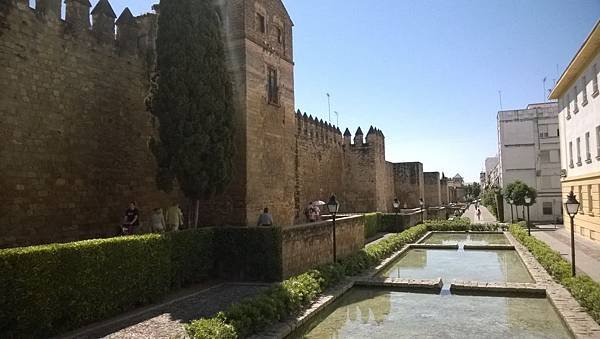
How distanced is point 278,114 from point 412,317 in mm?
8499

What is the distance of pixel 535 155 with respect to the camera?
37.4m

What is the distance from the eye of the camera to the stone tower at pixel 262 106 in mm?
13605

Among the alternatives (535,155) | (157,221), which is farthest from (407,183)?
(157,221)

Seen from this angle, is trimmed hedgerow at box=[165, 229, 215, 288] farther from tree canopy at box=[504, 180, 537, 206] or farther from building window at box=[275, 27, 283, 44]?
tree canopy at box=[504, 180, 537, 206]

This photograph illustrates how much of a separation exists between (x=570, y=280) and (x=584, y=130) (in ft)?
40.3

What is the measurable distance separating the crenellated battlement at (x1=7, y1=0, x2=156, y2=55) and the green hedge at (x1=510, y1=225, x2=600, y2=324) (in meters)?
12.7

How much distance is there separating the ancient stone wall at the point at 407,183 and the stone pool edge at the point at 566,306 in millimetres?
25589

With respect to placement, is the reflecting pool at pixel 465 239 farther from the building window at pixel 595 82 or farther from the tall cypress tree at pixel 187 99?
the tall cypress tree at pixel 187 99

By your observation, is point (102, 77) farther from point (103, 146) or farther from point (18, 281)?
point (18, 281)

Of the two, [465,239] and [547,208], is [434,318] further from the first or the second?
[547,208]

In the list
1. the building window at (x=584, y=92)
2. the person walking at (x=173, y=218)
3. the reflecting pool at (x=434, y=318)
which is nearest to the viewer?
the reflecting pool at (x=434, y=318)

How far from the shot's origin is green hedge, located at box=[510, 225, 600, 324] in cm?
818

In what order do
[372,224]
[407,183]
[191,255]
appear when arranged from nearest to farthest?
[191,255], [372,224], [407,183]

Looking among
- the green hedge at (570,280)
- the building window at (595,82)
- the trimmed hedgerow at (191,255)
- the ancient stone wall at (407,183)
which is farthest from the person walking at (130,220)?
the ancient stone wall at (407,183)
